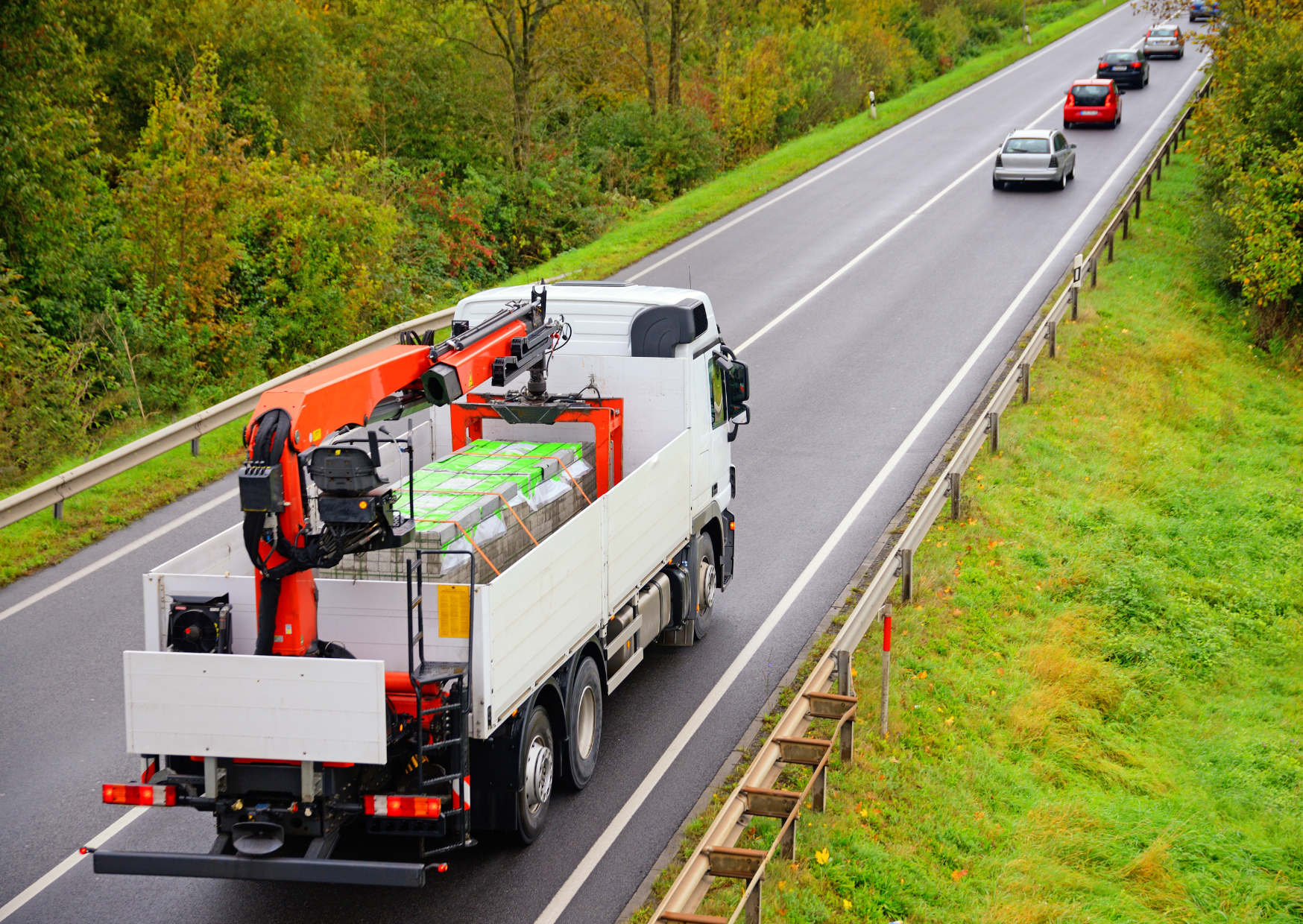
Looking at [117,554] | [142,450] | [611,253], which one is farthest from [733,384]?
[611,253]

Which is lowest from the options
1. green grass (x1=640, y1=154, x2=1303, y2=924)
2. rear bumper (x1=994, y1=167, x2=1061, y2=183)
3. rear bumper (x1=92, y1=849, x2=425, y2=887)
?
green grass (x1=640, y1=154, x2=1303, y2=924)

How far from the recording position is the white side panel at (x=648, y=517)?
925 centimetres

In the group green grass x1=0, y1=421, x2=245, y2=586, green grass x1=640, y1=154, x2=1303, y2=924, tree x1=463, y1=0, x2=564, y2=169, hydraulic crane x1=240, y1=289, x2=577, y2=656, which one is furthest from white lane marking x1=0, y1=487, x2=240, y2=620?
tree x1=463, y1=0, x2=564, y2=169

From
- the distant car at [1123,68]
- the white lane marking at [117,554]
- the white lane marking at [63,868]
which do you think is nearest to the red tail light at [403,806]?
the white lane marking at [63,868]

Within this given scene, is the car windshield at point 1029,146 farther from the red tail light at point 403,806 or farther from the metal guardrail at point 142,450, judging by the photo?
the red tail light at point 403,806

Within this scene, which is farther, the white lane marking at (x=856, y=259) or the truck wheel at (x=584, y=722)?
the white lane marking at (x=856, y=259)

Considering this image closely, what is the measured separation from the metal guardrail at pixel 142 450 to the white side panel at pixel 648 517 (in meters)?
6.13

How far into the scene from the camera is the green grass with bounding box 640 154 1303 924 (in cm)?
850

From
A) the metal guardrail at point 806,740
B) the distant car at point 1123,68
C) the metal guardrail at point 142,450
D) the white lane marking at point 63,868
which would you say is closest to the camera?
the metal guardrail at point 806,740

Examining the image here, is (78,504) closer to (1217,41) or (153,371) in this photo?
(153,371)

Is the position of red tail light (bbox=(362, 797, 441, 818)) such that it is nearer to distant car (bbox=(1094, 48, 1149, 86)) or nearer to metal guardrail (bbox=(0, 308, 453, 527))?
metal guardrail (bbox=(0, 308, 453, 527))

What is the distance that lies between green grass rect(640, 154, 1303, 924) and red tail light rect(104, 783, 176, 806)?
2934mm

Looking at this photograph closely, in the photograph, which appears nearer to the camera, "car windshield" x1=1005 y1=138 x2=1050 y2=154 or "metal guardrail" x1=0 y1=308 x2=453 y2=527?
"metal guardrail" x1=0 y1=308 x2=453 y2=527

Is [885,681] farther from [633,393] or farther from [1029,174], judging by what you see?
[1029,174]
